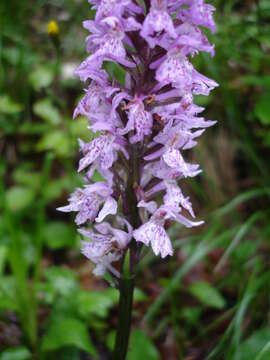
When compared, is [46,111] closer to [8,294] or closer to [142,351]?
[8,294]

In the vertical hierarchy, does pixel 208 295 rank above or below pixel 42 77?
below

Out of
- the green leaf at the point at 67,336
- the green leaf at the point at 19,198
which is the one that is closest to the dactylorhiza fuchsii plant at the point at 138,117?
the green leaf at the point at 67,336

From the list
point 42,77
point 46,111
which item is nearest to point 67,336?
point 46,111

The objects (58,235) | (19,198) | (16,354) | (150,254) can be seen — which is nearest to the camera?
(16,354)

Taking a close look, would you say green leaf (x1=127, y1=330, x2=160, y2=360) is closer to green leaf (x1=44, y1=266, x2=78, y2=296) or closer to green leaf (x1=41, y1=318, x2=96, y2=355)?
green leaf (x1=41, y1=318, x2=96, y2=355)

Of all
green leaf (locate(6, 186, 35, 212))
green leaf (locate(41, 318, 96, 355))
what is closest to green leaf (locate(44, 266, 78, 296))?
green leaf (locate(41, 318, 96, 355))

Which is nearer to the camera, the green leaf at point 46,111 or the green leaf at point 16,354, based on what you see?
the green leaf at point 16,354

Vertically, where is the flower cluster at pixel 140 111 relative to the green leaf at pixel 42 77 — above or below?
below

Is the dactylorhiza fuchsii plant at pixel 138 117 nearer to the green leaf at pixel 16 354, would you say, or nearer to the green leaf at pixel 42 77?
the green leaf at pixel 16 354
